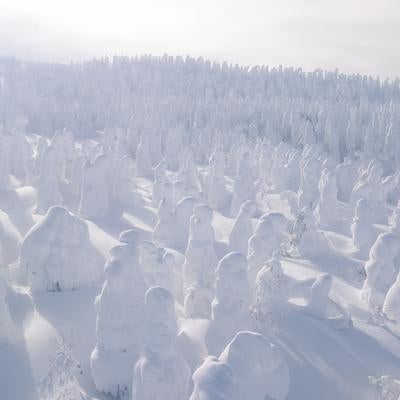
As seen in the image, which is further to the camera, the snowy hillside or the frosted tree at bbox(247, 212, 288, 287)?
the frosted tree at bbox(247, 212, 288, 287)

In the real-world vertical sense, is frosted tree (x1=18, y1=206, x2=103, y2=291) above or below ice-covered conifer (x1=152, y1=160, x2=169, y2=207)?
above

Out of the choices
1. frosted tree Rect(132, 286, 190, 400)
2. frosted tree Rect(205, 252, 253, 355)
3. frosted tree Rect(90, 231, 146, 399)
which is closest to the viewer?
frosted tree Rect(132, 286, 190, 400)

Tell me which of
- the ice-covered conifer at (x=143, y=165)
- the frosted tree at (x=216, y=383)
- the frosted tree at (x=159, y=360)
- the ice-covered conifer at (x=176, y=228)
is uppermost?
the frosted tree at (x=216, y=383)

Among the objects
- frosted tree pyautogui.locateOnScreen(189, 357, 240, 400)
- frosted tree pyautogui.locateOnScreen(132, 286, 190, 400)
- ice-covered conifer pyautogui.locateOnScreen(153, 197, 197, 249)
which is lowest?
ice-covered conifer pyautogui.locateOnScreen(153, 197, 197, 249)

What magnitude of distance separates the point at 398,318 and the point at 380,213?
44.0ft

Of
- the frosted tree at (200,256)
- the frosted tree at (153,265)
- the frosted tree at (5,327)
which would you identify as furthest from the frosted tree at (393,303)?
the frosted tree at (5,327)

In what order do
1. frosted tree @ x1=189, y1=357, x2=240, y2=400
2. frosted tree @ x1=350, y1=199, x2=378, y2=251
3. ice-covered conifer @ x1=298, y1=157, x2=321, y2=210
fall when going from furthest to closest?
1. ice-covered conifer @ x1=298, y1=157, x2=321, y2=210
2. frosted tree @ x1=350, y1=199, x2=378, y2=251
3. frosted tree @ x1=189, y1=357, x2=240, y2=400

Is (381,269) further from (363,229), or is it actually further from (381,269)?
(363,229)

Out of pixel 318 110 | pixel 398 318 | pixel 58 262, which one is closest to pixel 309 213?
pixel 398 318

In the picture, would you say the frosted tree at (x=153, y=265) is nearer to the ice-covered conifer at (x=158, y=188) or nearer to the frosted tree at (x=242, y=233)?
the frosted tree at (x=242, y=233)

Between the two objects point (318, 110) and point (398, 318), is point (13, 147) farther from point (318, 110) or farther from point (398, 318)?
point (318, 110)

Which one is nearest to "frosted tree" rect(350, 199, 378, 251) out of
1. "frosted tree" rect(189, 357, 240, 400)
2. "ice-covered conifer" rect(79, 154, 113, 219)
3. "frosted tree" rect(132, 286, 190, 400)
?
"ice-covered conifer" rect(79, 154, 113, 219)

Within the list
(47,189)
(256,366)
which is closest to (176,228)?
(47,189)

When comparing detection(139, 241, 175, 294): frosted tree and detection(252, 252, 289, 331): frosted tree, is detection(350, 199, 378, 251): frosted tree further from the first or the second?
detection(139, 241, 175, 294): frosted tree
